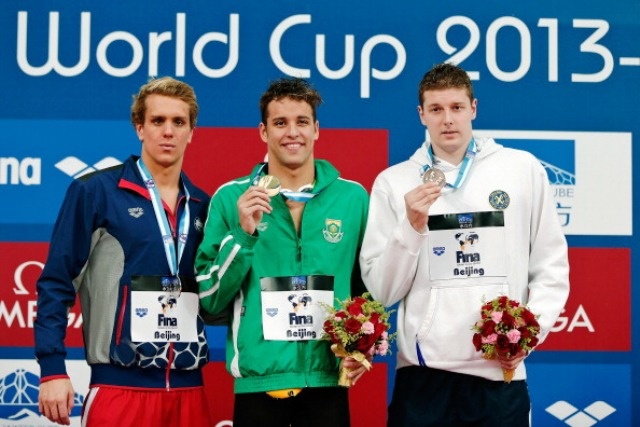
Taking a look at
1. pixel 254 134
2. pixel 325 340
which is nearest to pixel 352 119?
pixel 254 134

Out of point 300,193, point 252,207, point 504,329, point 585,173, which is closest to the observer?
point 504,329

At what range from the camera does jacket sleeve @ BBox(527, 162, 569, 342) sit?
3.51 meters

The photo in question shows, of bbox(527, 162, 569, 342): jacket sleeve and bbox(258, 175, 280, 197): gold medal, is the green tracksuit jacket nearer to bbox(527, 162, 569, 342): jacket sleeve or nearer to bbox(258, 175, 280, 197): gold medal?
bbox(258, 175, 280, 197): gold medal

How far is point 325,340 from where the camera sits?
3570mm

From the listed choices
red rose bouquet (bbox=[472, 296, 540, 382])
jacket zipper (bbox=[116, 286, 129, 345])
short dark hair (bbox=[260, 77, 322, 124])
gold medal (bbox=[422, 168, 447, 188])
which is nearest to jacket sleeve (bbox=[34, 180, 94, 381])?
jacket zipper (bbox=[116, 286, 129, 345])

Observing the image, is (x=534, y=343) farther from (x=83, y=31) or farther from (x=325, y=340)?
(x=83, y=31)

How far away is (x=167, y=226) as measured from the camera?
3.60m

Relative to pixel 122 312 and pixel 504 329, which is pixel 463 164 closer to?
pixel 504 329

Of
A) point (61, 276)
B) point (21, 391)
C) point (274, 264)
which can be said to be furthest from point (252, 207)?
point (21, 391)

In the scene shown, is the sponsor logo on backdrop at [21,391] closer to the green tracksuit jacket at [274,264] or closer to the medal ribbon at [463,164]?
the green tracksuit jacket at [274,264]

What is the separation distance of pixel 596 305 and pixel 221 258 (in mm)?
2445

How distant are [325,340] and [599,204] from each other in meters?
2.17

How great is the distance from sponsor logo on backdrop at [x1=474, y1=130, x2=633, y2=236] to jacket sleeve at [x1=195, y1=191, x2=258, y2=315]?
1878 millimetres

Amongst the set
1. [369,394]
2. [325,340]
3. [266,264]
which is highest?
[266,264]
